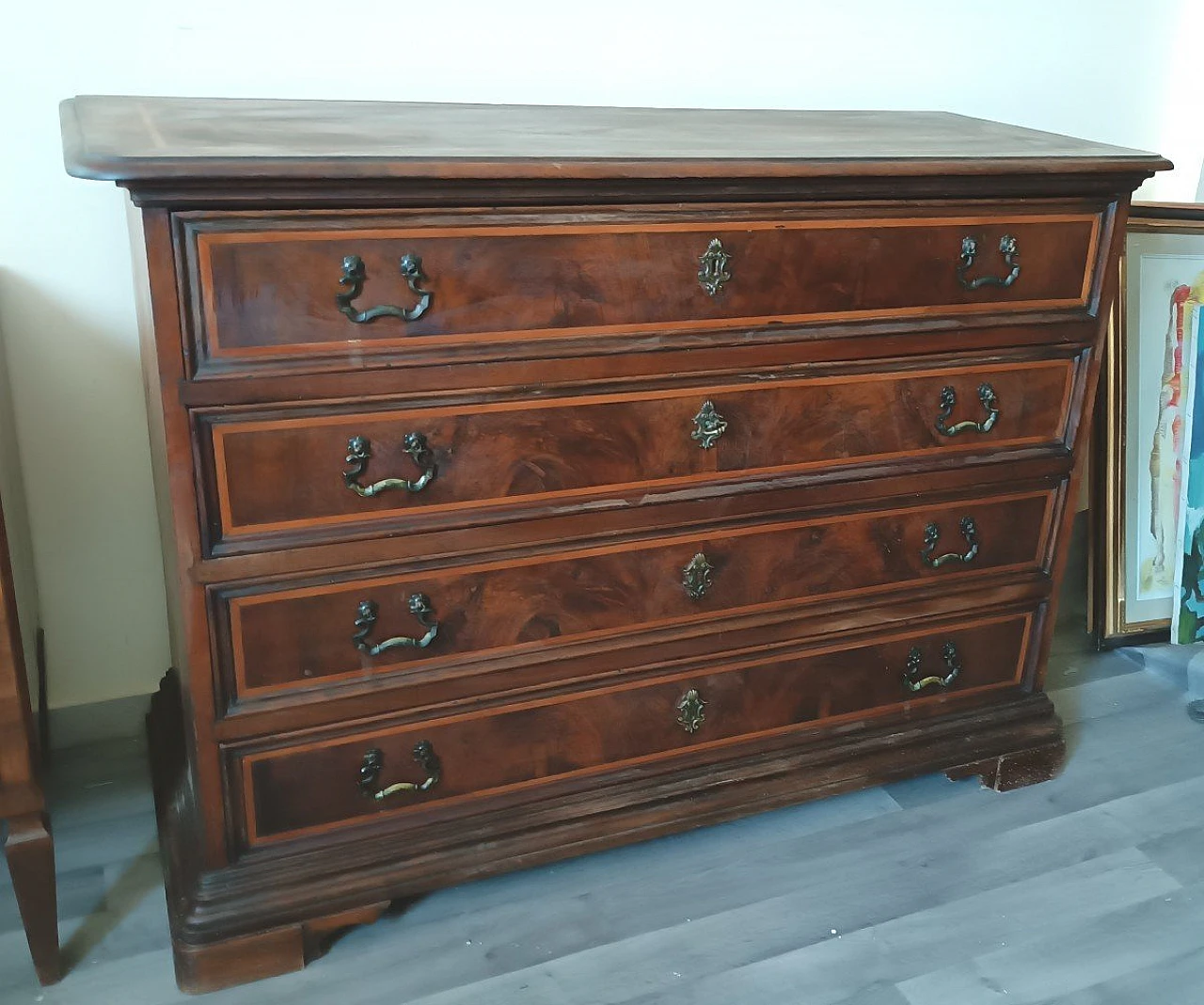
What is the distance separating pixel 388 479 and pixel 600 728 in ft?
1.72

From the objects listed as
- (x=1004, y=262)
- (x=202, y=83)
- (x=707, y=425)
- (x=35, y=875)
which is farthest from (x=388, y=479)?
(x=1004, y=262)

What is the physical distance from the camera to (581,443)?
1492mm

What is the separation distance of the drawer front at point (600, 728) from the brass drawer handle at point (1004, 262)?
0.57 m

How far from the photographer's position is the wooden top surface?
1.23 meters

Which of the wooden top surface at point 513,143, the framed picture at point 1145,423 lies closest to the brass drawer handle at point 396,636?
the wooden top surface at point 513,143

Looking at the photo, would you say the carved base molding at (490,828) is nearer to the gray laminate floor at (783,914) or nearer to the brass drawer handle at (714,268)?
the gray laminate floor at (783,914)

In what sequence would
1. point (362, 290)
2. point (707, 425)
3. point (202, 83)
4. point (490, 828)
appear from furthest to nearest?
point (202, 83), point (490, 828), point (707, 425), point (362, 290)

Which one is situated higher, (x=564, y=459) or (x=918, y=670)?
(x=564, y=459)

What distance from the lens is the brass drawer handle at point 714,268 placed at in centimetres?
145

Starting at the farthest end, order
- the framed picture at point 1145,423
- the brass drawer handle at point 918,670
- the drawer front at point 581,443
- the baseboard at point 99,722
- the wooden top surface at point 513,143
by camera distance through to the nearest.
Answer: the framed picture at point 1145,423
the baseboard at point 99,722
the brass drawer handle at point 918,670
the drawer front at point 581,443
the wooden top surface at point 513,143

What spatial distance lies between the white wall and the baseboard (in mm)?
24

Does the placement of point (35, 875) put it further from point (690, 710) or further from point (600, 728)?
point (690, 710)

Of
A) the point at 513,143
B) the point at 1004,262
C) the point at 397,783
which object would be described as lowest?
the point at 397,783

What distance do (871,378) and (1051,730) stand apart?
812mm
